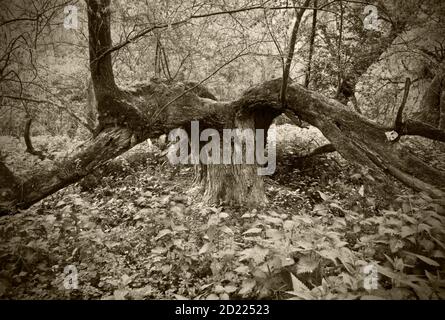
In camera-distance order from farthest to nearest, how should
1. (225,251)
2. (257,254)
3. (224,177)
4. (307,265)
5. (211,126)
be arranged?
(211,126), (224,177), (225,251), (257,254), (307,265)

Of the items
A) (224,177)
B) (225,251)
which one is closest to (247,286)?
(225,251)

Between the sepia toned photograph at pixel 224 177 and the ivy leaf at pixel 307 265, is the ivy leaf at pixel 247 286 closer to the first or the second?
the sepia toned photograph at pixel 224 177

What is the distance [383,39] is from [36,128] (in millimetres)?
10824

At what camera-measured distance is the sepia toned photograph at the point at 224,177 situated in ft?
9.52

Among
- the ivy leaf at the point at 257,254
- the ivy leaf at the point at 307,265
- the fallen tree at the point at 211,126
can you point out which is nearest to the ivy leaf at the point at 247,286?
the ivy leaf at the point at 257,254

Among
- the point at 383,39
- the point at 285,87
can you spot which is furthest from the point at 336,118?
the point at 383,39

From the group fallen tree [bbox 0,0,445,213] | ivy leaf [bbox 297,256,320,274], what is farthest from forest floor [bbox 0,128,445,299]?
fallen tree [bbox 0,0,445,213]

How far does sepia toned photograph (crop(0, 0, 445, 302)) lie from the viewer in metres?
2.90

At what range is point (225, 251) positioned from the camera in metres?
3.42

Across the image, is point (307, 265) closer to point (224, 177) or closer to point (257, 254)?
point (257, 254)

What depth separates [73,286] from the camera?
339cm

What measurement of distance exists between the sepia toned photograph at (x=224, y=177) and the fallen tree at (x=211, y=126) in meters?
0.02

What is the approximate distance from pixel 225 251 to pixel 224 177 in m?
2.38

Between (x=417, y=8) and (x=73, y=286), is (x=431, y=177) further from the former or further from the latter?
(x=73, y=286)
